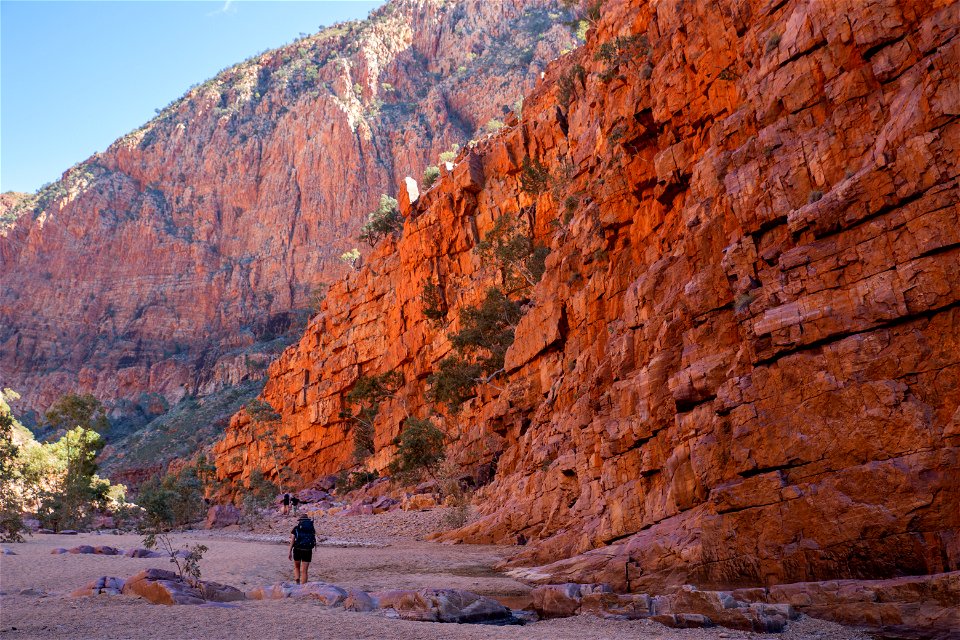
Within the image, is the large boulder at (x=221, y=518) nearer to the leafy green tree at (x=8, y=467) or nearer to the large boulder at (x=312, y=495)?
the large boulder at (x=312, y=495)

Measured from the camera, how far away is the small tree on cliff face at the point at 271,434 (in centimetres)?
5888

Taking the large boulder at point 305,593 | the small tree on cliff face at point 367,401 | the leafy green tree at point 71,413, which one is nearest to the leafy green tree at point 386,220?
the small tree on cliff face at point 367,401

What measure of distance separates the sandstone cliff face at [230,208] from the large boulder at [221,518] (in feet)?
177

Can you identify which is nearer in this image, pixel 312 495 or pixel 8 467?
pixel 8 467

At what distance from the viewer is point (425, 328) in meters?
52.6

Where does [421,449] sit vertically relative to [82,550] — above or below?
above

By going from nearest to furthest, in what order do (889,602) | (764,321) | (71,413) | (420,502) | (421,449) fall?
(889,602) → (764,321) → (420,502) → (421,449) → (71,413)

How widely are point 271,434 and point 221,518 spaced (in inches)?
687

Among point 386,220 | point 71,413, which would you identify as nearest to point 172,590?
point 71,413

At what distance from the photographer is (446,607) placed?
10172 millimetres

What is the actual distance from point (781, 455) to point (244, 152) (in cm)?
11388

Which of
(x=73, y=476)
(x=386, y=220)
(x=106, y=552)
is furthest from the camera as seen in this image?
(x=386, y=220)

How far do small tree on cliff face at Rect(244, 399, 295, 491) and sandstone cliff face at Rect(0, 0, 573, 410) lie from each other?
3566 cm

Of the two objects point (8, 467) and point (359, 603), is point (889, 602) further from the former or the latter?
point (8, 467)
